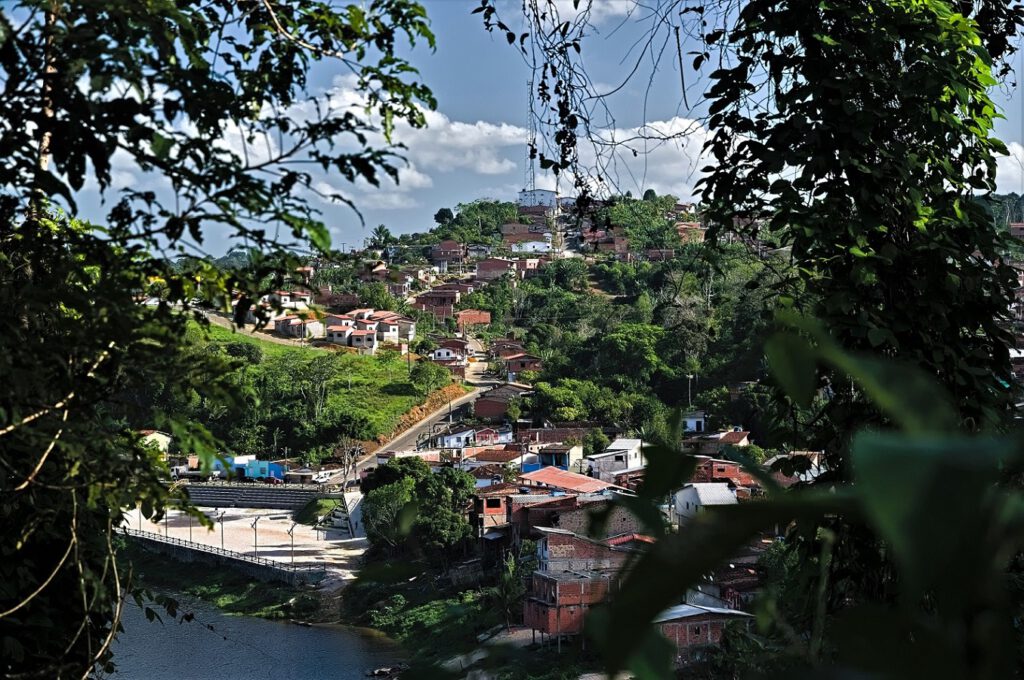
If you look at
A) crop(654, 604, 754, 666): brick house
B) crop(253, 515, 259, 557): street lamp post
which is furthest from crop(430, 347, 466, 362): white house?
crop(654, 604, 754, 666): brick house

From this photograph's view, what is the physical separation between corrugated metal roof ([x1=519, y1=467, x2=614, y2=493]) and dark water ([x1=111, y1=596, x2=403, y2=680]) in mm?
3761

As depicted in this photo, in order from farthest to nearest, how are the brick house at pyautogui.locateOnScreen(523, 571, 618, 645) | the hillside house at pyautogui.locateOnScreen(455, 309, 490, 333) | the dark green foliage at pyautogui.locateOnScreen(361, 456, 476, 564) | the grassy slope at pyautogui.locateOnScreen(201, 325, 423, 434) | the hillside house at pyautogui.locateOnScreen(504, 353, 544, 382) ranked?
the hillside house at pyautogui.locateOnScreen(455, 309, 490, 333) < the hillside house at pyautogui.locateOnScreen(504, 353, 544, 382) < the grassy slope at pyautogui.locateOnScreen(201, 325, 423, 434) < the dark green foliage at pyautogui.locateOnScreen(361, 456, 476, 564) < the brick house at pyautogui.locateOnScreen(523, 571, 618, 645)

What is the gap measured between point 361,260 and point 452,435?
18.9 metres

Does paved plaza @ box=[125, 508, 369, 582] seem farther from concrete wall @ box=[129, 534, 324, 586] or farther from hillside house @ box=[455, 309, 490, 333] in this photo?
hillside house @ box=[455, 309, 490, 333]

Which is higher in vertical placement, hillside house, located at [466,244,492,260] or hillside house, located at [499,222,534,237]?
hillside house, located at [499,222,534,237]

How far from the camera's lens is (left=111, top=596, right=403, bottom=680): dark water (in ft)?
33.3

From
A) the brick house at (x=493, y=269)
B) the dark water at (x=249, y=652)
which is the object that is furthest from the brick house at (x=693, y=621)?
the brick house at (x=493, y=269)

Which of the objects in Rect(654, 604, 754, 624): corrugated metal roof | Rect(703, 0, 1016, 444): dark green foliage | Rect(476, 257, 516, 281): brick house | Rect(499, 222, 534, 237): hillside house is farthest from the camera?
Rect(499, 222, 534, 237): hillside house

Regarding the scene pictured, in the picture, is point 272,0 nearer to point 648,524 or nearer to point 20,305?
point 20,305

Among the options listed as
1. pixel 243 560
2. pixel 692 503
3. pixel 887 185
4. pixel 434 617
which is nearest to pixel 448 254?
pixel 243 560

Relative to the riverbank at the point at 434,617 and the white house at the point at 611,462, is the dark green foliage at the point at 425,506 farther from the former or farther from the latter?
the white house at the point at 611,462

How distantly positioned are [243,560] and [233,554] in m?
0.56

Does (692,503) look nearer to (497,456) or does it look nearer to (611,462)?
(611,462)

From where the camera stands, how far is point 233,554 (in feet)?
52.1
